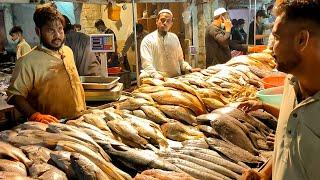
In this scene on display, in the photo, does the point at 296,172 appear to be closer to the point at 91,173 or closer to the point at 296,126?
the point at 296,126

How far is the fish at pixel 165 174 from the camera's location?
240 cm

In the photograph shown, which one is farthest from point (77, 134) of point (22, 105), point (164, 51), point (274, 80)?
point (164, 51)

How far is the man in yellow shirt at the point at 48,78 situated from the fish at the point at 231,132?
1.41 metres

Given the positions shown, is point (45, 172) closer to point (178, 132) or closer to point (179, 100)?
point (178, 132)

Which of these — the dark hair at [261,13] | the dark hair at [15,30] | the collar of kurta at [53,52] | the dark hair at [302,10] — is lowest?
the collar of kurta at [53,52]

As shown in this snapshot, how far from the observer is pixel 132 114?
3332 millimetres

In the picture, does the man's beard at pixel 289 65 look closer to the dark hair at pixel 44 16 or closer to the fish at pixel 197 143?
the fish at pixel 197 143

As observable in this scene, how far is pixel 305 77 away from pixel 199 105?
6.64ft

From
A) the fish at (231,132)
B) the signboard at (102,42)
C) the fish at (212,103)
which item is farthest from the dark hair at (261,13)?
the fish at (231,132)

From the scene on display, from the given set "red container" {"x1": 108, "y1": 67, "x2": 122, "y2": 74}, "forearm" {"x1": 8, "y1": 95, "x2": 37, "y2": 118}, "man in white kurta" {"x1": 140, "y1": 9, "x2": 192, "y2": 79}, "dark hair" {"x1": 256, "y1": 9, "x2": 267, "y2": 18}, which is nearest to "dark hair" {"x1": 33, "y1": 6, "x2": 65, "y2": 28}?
"forearm" {"x1": 8, "y1": 95, "x2": 37, "y2": 118}

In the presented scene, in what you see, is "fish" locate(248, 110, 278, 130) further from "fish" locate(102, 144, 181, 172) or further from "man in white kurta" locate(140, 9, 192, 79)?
→ "man in white kurta" locate(140, 9, 192, 79)

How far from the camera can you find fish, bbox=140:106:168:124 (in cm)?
333

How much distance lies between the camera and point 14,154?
2.30 meters

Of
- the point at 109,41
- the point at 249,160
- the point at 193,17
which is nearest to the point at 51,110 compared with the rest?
the point at 109,41
